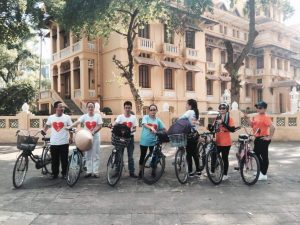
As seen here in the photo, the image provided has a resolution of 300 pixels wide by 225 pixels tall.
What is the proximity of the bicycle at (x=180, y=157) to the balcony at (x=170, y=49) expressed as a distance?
20.3m

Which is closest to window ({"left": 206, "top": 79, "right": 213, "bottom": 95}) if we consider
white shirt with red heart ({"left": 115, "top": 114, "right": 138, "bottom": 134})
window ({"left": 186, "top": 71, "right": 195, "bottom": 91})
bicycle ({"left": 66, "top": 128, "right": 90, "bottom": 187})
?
window ({"left": 186, "top": 71, "right": 195, "bottom": 91})

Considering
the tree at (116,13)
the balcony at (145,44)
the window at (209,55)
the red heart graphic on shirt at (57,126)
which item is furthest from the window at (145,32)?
the red heart graphic on shirt at (57,126)

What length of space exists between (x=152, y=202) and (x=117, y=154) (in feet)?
5.34

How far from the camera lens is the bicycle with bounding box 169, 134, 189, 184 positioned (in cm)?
722

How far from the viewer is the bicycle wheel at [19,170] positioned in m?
7.00

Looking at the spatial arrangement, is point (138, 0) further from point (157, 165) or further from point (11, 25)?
point (157, 165)

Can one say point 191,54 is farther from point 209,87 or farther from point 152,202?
point 152,202

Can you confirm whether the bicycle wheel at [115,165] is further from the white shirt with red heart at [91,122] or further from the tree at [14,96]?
the tree at [14,96]

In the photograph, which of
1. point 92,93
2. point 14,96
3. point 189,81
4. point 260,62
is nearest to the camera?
point 14,96

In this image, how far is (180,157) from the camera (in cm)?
736

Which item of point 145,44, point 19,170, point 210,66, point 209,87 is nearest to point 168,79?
point 145,44

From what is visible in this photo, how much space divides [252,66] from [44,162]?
35606 mm

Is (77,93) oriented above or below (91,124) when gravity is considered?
above

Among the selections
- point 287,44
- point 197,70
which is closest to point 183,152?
point 197,70
